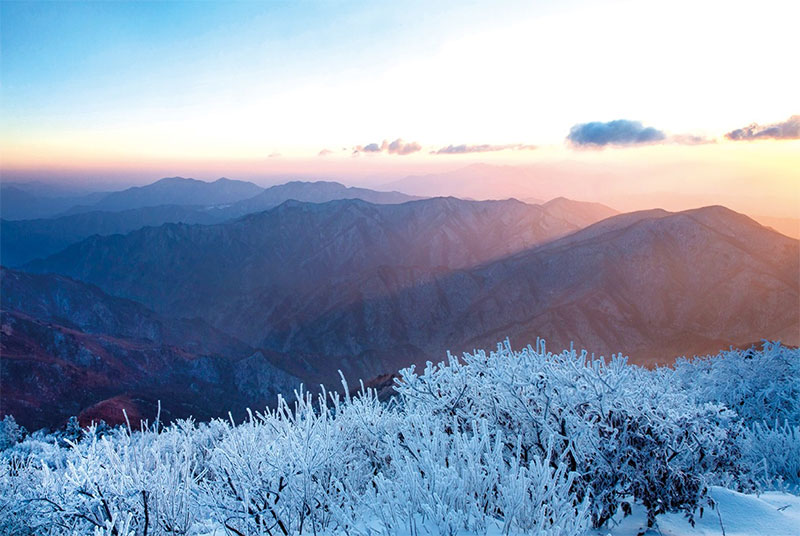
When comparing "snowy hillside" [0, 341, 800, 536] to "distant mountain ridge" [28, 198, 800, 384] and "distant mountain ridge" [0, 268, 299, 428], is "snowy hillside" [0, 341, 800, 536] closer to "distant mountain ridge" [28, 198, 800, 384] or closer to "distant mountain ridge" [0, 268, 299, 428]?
"distant mountain ridge" [0, 268, 299, 428]

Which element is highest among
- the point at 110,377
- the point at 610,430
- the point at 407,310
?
the point at 610,430

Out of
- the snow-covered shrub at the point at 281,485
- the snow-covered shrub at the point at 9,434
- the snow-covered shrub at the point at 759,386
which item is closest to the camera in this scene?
the snow-covered shrub at the point at 281,485

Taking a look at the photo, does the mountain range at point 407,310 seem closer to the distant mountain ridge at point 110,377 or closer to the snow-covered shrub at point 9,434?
the distant mountain ridge at point 110,377

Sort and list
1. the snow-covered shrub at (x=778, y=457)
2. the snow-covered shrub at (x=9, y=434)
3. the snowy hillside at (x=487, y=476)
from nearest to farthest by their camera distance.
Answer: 1. the snowy hillside at (x=487, y=476)
2. the snow-covered shrub at (x=778, y=457)
3. the snow-covered shrub at (x=9, y=434)

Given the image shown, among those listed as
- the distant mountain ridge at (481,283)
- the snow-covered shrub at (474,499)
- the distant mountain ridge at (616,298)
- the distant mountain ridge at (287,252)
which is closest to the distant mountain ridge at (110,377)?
the distant mountain ridge at (481,283)

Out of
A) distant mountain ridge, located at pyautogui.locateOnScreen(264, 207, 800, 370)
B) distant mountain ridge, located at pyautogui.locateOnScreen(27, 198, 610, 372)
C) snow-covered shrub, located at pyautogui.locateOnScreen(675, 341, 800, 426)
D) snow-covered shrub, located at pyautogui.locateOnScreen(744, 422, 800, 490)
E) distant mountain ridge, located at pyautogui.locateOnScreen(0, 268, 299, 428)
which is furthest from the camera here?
distant mountain ridge, located at pyautogui.locateOnScreen(27, 198, 610, 372)

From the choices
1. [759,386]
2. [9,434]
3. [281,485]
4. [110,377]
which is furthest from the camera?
[110,377]

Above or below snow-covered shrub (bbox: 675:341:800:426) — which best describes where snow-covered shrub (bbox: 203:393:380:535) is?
above

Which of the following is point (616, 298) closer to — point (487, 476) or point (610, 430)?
point (610, 430)

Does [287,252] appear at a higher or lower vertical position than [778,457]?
lower

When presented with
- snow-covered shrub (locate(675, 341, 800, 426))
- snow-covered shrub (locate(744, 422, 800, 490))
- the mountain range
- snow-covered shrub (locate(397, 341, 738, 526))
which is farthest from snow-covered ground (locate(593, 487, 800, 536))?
the mountain range

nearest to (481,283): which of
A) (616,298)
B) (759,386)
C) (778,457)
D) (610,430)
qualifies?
(616,298)

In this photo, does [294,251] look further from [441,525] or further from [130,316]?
[441,525]

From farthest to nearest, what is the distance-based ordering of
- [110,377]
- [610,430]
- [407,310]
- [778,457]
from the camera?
[407,310]
[110,377]
[778,457]
[610,430]
